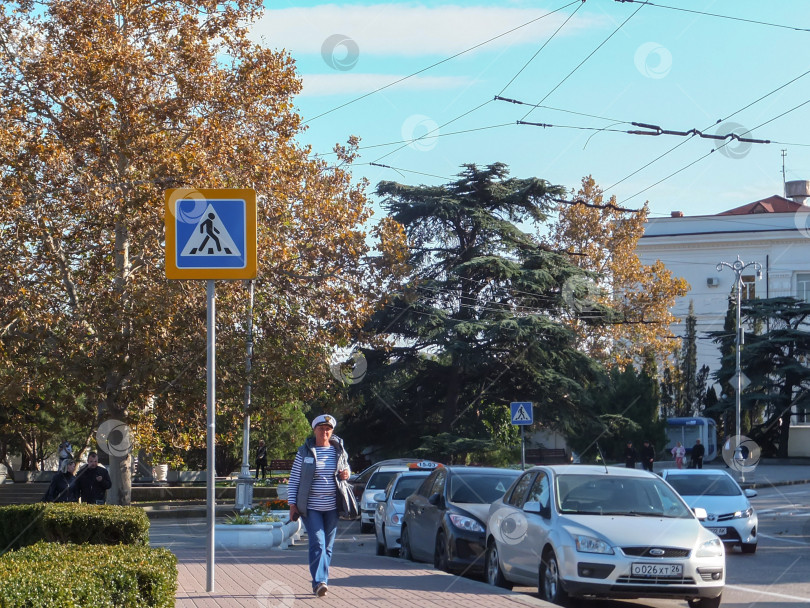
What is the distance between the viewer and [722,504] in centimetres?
1788

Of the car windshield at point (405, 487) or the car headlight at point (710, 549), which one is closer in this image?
the car headlight at point (710, 549)

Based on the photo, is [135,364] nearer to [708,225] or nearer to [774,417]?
[774,417]

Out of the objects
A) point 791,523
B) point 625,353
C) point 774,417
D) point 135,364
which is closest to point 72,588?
point 135,364

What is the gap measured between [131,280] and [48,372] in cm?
240

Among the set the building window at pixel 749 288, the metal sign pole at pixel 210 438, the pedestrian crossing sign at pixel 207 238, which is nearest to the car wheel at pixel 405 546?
the metal sign pole at pixel 210 438

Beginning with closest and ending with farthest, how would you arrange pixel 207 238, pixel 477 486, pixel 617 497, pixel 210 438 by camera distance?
pixel 210 438
pixel 207 238
pixel 617 497
pixel 477 486

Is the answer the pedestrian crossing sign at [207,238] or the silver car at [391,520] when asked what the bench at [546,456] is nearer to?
the silver car at [391,520]

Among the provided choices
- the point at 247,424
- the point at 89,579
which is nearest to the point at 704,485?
the point at 247,424

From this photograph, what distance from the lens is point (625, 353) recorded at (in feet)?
165

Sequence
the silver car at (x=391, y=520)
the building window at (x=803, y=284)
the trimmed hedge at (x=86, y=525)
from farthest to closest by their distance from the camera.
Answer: the building window at (x=803, y=284)
the silver car at (x=391, y=520)
the trimmed hedge at (x=86, y=525)

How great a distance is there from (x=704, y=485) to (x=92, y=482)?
1046cm

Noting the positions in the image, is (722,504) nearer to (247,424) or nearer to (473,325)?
(247,424)

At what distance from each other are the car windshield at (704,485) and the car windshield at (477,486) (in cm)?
495

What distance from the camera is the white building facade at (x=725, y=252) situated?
73.2 meters
